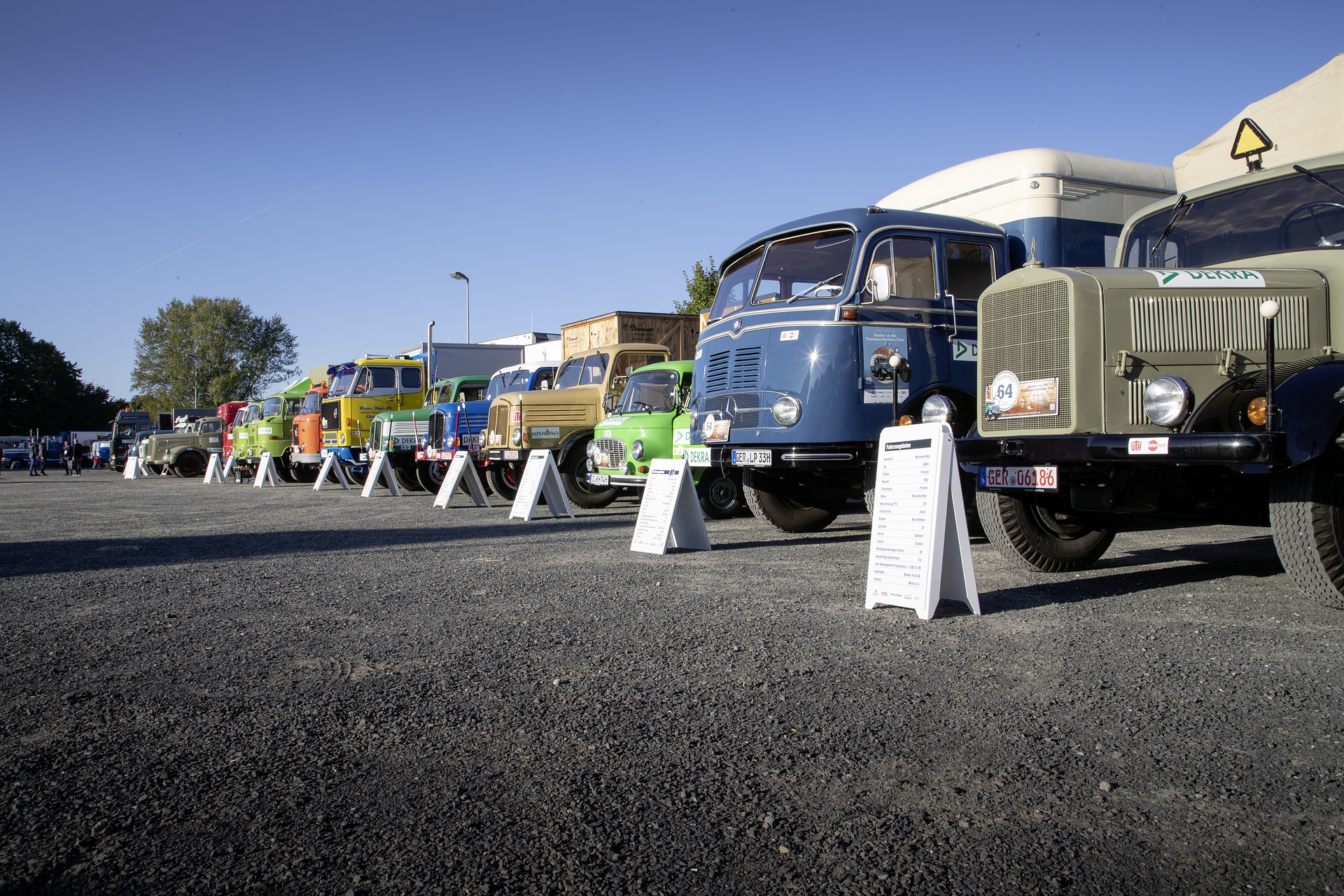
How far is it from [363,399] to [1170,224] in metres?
17.7

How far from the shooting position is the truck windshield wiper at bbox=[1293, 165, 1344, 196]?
19.6 ft

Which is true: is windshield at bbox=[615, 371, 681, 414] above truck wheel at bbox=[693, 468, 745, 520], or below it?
above

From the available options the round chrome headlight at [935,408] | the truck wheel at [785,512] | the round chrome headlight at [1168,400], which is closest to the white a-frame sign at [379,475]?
the truck wheel at [785,512]

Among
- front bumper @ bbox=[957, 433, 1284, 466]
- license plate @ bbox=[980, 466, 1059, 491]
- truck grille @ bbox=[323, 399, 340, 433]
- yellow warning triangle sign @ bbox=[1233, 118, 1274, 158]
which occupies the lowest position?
license plate @ bbox=[980, 466, 1059, 491]

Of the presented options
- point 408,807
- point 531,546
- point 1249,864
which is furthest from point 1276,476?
point 531,546

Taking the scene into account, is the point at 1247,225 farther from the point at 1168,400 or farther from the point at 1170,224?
the point at 1168,400

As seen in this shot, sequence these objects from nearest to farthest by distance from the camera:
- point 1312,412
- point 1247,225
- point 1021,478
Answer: point 1312,412
point 1021,478
point 1247,225

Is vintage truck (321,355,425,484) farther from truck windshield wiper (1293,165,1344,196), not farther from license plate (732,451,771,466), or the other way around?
truck windshield wiper (1293,165,1344,196)

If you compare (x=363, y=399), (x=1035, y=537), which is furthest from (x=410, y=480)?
(x=1035, y=537)

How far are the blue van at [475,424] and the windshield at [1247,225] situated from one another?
33.7 feet

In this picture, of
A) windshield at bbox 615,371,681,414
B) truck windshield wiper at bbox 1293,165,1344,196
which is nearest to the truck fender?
truck windshield wiper at bbox 1293,165,1344,196

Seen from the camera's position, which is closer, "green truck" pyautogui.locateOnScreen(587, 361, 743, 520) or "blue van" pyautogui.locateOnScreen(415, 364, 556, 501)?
"green truck" pyautogui.locateOnScreen(587, 361, 743, 520)

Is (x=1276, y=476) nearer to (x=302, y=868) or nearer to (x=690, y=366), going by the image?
(x=302, y=868)

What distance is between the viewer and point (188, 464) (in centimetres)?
3338
